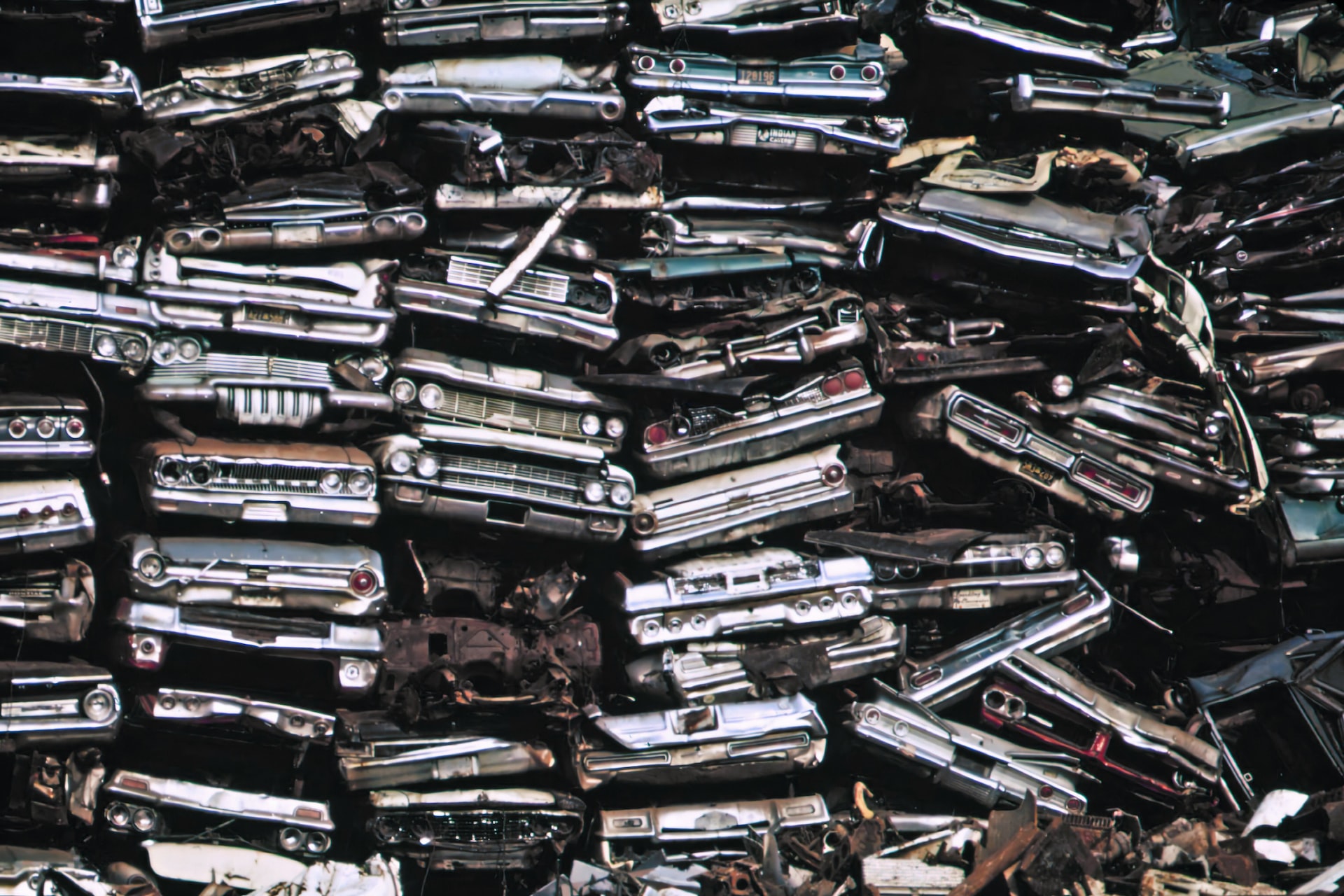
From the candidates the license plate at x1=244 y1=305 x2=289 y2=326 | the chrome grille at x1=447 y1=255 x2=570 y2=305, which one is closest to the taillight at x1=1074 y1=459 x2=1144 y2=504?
the chrome grille at x1=447 y1=255 x2=570 y2=305

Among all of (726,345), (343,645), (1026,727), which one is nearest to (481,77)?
(726,345)

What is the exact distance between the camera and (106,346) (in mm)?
12820

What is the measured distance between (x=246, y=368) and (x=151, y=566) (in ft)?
→ 5.36

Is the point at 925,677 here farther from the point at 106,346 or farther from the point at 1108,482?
the point at 106,346

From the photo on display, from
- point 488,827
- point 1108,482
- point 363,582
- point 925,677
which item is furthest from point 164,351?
point 1108,482

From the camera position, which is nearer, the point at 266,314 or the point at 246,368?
the point at 246,368

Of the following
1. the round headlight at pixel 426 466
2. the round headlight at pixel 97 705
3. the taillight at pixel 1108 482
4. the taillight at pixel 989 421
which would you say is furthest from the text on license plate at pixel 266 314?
the taillight at pixel 1108 482

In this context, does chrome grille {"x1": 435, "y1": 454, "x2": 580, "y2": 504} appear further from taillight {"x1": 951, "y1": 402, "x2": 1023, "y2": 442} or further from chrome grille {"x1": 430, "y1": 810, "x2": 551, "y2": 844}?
taillight {"x1": 951, "y1": 402, "x2": 1023, "y2": 442}

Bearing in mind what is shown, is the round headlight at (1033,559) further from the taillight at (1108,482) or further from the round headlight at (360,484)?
the round headlight at (360,484)

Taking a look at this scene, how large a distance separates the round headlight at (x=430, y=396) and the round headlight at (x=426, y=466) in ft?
Answer: 1.41

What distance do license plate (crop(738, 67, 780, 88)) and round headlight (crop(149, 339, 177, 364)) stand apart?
5.22m

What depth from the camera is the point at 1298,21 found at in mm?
17531

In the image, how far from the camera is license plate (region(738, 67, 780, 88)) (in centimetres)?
1475

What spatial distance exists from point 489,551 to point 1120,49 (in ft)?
25.1
